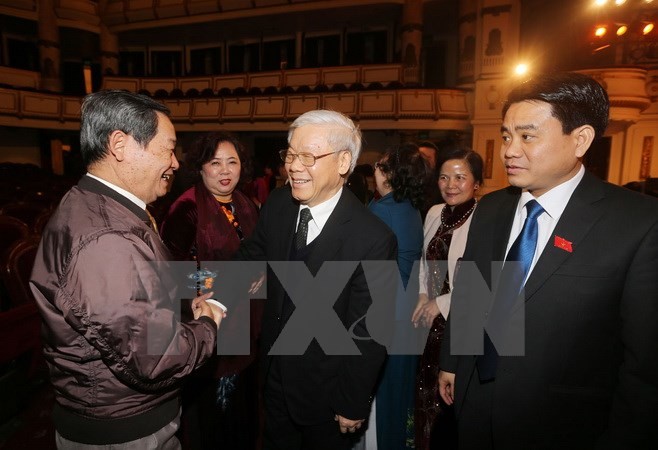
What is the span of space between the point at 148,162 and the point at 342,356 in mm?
1136

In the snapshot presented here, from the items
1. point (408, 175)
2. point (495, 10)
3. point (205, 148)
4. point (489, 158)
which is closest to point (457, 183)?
point (408, 175)

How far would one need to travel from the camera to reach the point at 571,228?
1.40 m

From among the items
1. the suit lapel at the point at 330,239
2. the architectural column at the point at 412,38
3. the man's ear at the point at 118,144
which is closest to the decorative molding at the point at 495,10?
Answer: the architectural column at the point at 412,38

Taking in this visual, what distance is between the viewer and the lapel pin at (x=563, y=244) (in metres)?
1.38

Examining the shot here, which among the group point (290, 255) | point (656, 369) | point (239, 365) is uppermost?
point (290, 255)

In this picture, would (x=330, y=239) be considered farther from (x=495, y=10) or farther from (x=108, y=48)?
(x=108, y=48)

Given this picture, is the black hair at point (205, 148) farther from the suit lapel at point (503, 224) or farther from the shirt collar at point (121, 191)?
the suit lapel at point (503, 224)

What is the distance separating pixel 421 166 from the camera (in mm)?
2652

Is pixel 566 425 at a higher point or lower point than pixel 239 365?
higher

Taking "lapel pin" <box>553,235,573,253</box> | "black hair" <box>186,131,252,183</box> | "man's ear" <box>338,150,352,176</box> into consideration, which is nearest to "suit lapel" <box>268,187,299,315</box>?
"man's ear" <box>338,150,352,176</box>

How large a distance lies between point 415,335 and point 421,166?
116 centimetres

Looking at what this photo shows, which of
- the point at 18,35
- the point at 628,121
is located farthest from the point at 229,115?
the point at 628,121

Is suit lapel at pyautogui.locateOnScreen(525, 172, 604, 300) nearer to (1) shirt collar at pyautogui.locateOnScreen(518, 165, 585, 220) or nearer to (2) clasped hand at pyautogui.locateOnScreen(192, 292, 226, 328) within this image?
(1) shirt collar at pyautogui.locateOnScreen(518, 165, 585, 220)

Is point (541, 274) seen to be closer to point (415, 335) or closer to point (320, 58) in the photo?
point (415, 335)
